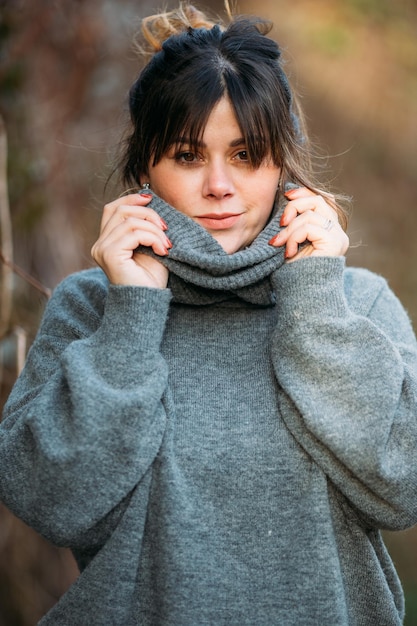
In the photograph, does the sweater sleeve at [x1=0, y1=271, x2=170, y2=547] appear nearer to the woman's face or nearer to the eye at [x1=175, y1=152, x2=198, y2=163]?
the woman's face

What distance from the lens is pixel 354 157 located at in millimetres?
5254

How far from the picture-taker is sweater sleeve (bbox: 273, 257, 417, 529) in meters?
1.62

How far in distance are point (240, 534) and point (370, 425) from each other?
39 centimetres

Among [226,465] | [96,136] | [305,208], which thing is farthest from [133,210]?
[96,136]

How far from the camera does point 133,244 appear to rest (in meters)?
1.80

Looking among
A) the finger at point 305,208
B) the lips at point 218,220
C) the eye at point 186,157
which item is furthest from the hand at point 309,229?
the eye at point 186,157

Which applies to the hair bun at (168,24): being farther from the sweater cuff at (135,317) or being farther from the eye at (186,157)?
the sweater cuff at (135,317)

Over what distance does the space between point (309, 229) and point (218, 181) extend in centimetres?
25

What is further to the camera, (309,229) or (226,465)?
(309,229)

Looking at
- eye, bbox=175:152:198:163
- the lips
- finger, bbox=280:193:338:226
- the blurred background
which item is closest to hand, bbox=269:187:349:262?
finger, bbox=280:193:338:226

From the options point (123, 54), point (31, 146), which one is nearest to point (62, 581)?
point (31, 146)

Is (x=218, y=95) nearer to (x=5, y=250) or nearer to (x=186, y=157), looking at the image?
(x=186, y=157)

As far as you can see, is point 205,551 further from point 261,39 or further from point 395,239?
point 395,239

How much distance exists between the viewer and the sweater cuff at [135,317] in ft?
5.60
